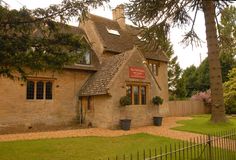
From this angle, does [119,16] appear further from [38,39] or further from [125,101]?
[38,39]

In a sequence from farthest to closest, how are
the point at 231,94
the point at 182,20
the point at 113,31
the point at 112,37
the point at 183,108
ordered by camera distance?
the point at 183,108 → the point at 231,94 → the point at 113,31 → the point at 112,37 → the point at 182,20

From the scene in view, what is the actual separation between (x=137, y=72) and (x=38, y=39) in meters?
14.6

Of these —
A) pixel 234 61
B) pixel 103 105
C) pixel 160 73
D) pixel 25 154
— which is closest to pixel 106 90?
pixel 103 105

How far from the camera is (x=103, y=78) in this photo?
2162 centimetres

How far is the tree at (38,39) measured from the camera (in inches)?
291

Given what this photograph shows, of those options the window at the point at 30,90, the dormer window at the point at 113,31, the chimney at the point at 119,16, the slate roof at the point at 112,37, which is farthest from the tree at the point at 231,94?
the window at the point at 30,90

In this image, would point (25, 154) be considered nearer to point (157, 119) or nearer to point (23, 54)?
point (23, 54)

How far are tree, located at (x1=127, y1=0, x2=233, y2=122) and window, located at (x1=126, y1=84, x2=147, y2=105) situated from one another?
4.48 meters

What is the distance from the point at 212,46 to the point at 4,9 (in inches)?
614

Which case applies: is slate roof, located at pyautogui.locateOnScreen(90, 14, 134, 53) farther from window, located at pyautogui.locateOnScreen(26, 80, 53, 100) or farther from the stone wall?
window, located at pyautogui.locateOnScreen(26, 80, 53, 100)

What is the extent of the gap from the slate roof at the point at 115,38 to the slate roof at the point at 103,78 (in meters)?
3.17

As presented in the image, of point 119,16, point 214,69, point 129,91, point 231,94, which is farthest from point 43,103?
point 231,94

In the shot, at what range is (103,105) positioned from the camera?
20453mm

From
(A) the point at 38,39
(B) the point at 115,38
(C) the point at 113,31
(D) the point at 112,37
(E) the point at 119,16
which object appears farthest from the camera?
(E) the point at 119,16
